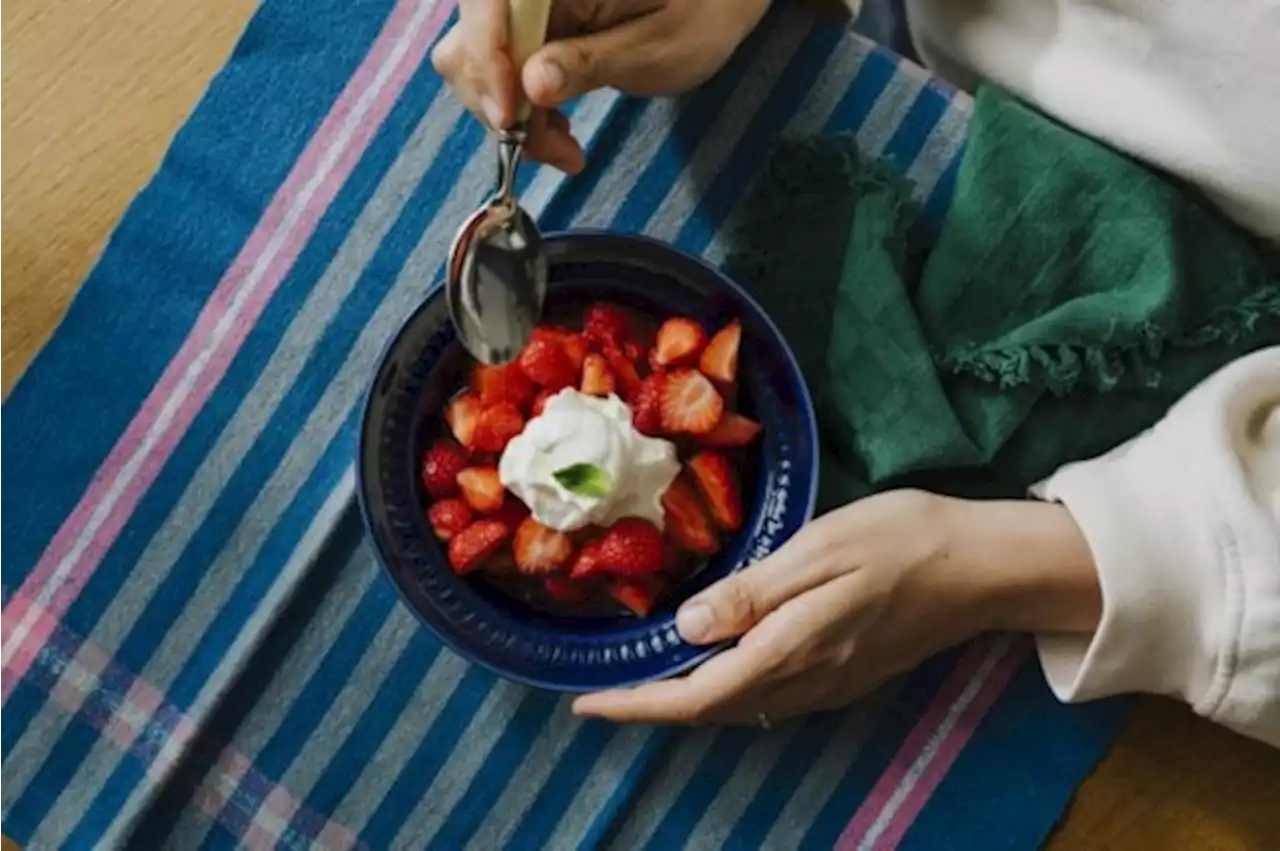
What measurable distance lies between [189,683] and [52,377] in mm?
170

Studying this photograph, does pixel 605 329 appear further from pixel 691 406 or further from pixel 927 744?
pixel 927 744

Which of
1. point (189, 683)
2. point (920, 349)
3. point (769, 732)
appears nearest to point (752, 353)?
point (920, 349)

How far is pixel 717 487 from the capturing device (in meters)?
0.66

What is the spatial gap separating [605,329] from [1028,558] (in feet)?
0.70

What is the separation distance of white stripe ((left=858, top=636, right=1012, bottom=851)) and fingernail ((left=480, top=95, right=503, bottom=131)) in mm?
358

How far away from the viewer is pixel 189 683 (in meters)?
0.71

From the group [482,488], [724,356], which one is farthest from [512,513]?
[724,356]

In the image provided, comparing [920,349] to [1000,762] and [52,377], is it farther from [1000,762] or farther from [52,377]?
[52,377]

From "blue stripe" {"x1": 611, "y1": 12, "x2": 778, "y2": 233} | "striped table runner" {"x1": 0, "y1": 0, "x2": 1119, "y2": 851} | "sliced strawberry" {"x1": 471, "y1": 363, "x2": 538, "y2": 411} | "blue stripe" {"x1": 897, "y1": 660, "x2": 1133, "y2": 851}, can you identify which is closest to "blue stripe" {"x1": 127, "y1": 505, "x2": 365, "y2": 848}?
"striped table runner" {"x1": 0, "y1": 0, "x2": 1119, "y2": 851}

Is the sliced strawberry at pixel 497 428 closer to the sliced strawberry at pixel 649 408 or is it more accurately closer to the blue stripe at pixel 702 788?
the sliced strawberry at pixel 649 408

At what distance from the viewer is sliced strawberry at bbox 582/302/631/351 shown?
0.67 meters

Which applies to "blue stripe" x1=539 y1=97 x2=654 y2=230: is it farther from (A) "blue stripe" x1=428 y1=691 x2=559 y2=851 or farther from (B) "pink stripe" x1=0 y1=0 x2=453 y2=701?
(A) "blue stripe" x1=428 y1=691 x2=559 y2=851

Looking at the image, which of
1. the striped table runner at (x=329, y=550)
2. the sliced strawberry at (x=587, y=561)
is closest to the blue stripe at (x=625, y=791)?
the striped table runner at (x=329, y=550)

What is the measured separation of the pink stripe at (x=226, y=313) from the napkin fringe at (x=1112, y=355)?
1.05ft
